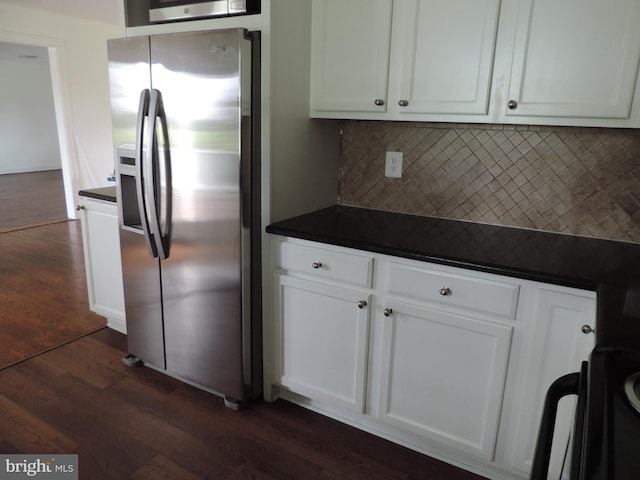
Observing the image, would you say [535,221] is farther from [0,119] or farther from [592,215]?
[0,119]

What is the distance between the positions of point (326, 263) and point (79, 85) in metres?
5.13

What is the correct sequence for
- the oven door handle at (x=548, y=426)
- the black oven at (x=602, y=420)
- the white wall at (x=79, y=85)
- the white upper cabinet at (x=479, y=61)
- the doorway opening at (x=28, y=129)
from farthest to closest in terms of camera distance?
the doorway opening at (x=28, y=129), the white wall at (x=79, y=85), the white upper cabinet at (x=479, y=61), the oven door handle at (x=548, y=426), the black oven at (x=602, y=420)

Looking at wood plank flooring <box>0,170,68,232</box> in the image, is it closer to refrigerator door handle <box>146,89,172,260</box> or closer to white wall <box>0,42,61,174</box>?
white wall <box>0,42,61,174</box>

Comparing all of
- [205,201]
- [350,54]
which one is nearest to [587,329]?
Result: [350,54]

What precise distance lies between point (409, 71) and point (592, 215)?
943mm

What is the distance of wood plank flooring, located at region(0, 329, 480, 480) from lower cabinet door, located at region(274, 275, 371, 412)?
18 cm

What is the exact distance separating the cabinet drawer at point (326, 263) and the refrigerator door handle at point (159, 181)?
1.76 ft

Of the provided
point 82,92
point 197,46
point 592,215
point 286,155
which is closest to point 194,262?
point 286,155

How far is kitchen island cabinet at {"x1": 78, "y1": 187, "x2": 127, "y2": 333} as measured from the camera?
103 inches

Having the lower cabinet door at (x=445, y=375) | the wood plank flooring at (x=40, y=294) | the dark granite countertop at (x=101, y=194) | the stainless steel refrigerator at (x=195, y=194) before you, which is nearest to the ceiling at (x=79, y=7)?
the wood plank flooring at (x=40, y=294)

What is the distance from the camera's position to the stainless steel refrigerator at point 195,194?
6.25 ft

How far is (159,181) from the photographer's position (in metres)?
2.12

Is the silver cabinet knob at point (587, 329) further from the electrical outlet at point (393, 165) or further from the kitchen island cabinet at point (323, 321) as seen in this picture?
the electrical outlet at point (393, 165)

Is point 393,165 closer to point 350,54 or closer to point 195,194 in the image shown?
point 350,54
